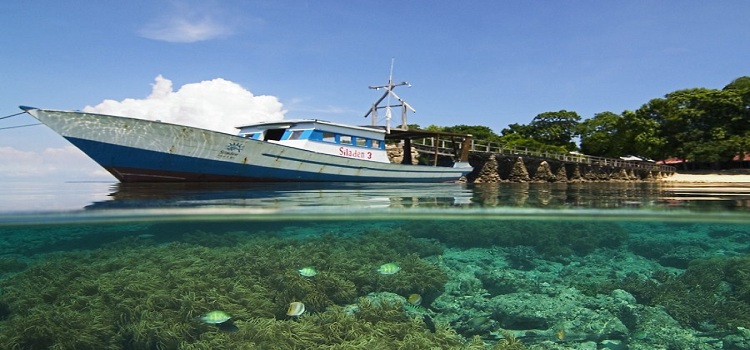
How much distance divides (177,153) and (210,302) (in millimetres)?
11978

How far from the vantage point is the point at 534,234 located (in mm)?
13078

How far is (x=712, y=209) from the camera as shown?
9336 mm

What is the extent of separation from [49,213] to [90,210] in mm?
746

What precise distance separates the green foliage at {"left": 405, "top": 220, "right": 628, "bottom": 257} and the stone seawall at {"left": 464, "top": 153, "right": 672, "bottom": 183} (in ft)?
71.5

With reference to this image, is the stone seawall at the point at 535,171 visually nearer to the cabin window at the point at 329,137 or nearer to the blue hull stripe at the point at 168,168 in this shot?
the cabin window at the point at 329,137

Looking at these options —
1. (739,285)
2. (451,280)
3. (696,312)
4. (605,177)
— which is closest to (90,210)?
(451,280)

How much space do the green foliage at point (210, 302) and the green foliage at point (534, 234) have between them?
357 cm

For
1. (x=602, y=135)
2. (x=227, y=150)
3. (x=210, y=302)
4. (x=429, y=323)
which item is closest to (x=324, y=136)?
(x=227, y=150)

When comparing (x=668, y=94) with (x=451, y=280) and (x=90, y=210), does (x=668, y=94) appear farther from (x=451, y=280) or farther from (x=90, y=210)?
(x=90, y=210)

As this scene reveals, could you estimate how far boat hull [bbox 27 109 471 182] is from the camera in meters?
15.6

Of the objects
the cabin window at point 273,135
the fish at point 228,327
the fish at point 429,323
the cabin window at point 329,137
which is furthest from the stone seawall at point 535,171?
the fish at point 228,327

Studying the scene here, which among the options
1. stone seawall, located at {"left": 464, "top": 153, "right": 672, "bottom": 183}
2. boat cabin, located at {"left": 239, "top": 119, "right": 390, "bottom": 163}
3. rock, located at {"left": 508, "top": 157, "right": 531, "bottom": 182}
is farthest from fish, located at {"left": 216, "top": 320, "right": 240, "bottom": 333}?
rock, located at {"left": 508, "top": 157, "right": 531, "bottom": 182}

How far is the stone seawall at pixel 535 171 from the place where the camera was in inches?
1469

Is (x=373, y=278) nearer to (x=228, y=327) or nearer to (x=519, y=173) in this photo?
(x=228, y=327)
